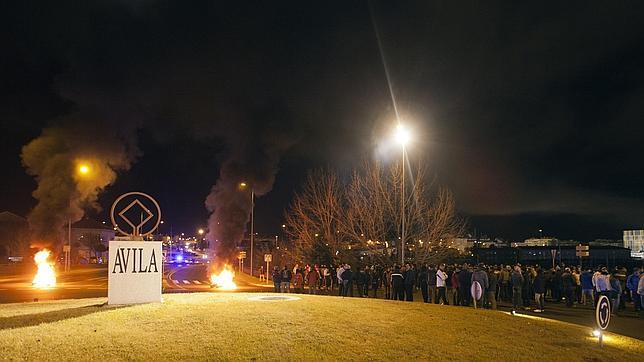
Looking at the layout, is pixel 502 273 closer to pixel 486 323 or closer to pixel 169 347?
pixel 486 323

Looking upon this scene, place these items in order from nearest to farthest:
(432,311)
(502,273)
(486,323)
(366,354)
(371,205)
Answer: (366,354) → (486,323) → (432,311) → (502,273) → (371,205)

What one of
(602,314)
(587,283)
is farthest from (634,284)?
(602,314)

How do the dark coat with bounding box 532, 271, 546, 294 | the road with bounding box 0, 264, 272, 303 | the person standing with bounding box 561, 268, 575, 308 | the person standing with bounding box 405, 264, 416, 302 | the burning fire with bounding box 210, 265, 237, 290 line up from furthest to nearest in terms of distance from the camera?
the burning fire with bounding box 210, 265, 237, 290, the road with bounding box 0, 264, 272, 303, the person standing with bounding box 405, 264, 416, 302, the person standing with bounding box 561, 268, 575, 308, the dark coat with bounding box 532, 271, 546, 294

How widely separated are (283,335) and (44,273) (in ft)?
99.9

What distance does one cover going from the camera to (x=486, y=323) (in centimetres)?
1255

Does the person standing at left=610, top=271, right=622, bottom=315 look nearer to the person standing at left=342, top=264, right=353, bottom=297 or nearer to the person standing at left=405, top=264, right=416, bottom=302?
the person standing at left=405, top=264, right=416, bottom=302

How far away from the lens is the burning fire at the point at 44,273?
3369 centimetres

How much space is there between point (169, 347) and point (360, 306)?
686 centimetres

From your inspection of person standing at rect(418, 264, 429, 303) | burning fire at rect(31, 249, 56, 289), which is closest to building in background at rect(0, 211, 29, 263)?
burning fire at rect(31, 249, 56, 289)

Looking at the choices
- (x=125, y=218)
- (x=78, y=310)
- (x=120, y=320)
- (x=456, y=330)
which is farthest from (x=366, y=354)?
(x=125, y=218)

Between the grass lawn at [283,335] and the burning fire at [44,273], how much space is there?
872 inches

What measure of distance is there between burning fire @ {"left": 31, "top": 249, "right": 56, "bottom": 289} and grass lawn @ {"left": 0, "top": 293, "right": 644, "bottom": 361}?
22140 mm

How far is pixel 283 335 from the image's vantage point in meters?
9.94

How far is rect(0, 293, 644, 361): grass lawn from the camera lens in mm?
8664
